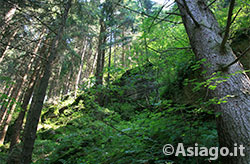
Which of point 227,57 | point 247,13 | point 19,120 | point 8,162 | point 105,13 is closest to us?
point 227,57

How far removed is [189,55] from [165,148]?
2.58 meters

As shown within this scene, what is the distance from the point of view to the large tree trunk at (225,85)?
1688mm

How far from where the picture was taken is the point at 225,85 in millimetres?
1958

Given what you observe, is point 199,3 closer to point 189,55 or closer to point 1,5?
point 189,55

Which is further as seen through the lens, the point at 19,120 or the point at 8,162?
the point at 19,120

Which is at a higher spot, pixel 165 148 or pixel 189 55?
pixel 189 55

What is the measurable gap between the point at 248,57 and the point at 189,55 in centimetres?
132

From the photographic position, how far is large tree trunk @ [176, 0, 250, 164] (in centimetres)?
169

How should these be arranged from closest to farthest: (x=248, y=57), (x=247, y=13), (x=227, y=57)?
1. (x=227, y=57)
2. (x=247, y=13)
3. (x=248, y=57)

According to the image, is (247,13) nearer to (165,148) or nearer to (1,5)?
(165,148)

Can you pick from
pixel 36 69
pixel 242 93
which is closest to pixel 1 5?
pixel 36 69

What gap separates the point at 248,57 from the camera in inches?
134

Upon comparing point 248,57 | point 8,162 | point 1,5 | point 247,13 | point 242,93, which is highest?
point 1,5

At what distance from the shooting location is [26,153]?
4160mm
